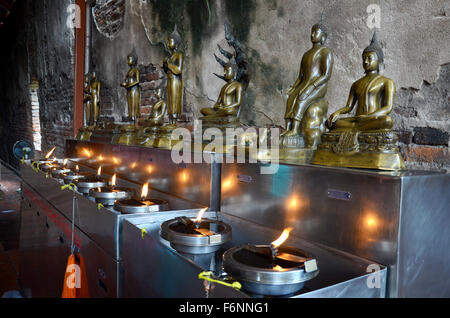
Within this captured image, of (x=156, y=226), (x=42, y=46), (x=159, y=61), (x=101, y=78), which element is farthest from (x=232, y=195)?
(x=42, y=46)

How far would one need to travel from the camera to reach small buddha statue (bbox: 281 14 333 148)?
4.59ft

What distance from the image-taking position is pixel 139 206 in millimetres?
1412

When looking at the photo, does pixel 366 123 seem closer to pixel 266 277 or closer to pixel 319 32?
pixel 319 32

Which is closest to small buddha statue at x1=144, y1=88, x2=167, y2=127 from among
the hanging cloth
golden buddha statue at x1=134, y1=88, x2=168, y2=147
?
golden buddha statue at x1=134, y1=88, x2=168, y2=147

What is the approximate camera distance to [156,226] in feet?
4.24

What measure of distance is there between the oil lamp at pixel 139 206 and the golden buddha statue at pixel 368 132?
645 mm

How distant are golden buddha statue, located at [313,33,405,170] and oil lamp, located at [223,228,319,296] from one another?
35 centimetres

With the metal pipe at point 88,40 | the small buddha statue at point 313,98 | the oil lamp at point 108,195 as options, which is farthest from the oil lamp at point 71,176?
the metal pipe at point 88,40

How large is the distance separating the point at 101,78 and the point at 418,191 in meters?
4.43

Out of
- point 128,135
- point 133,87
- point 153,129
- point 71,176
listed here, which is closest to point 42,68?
point 133,87

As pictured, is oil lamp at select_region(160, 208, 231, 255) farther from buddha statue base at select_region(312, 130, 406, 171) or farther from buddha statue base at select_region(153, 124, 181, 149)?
buddha statue base at select_region(153, 124, 181, 149)

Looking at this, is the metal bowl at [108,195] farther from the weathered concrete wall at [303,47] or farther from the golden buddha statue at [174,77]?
the weathered concrete wall at [303,47]

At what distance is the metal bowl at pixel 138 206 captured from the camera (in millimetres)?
1392

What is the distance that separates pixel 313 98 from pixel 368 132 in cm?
38
